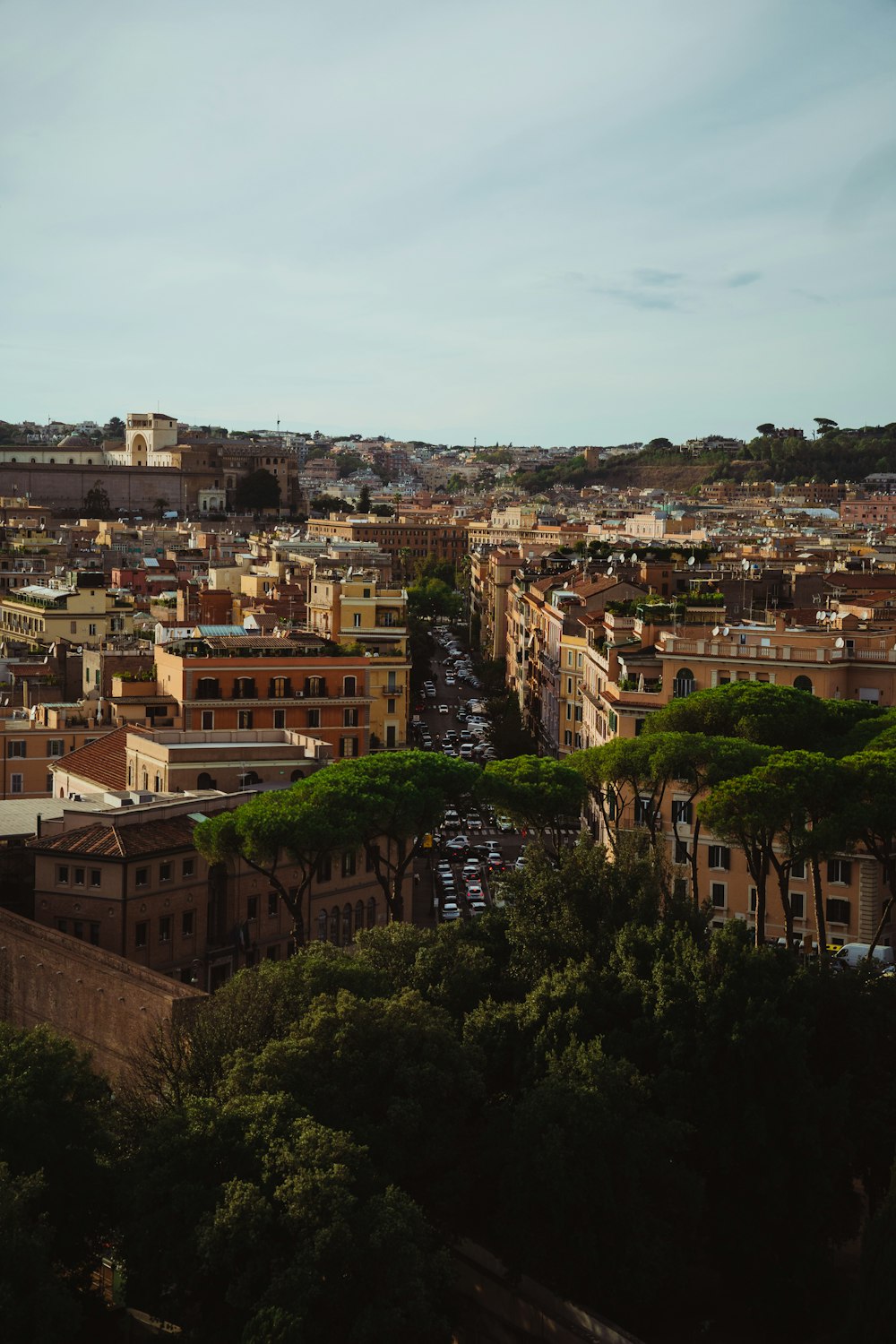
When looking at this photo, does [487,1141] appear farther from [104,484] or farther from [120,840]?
[104,484]

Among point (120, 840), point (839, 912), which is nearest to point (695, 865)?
point (839, 912)

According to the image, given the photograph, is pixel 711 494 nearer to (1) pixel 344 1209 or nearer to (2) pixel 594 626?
(2) pixel 594 626

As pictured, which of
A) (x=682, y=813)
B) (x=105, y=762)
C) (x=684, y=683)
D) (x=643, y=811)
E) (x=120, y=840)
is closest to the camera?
(x=120, y=840)

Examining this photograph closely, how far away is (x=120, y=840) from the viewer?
23.1 meters

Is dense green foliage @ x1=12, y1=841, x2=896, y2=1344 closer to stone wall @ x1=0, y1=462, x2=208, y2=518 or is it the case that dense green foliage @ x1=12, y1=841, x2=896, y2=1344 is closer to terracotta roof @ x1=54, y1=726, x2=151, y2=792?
terracotta roof @ x1=54, y1=726, x2=151, y2=792

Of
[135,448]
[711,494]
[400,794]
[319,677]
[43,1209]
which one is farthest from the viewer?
[711,494]

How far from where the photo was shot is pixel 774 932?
A: 2769 centimetres

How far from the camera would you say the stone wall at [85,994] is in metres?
19.5

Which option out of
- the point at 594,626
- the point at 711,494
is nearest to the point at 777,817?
the point at 594,626

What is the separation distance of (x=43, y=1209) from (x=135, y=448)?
423 ft

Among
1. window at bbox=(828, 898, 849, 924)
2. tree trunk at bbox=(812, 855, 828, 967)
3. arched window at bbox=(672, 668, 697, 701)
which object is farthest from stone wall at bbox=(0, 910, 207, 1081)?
arched window at bbox=(672, 668, 697, 701)

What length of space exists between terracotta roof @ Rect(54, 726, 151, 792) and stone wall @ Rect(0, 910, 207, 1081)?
6622 millimetres

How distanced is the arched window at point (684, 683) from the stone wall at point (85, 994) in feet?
45.4

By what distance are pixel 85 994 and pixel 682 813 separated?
1148 centimetres
